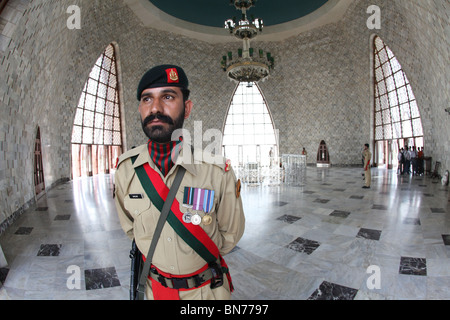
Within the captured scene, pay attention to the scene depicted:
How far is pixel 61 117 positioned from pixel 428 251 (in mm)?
12109

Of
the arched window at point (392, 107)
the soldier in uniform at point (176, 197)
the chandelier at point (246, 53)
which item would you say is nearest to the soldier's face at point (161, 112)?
the soldier in uniform at point (176, 197)

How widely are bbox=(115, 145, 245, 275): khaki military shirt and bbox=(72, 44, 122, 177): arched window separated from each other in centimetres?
1311

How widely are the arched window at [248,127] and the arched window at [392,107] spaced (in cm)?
743

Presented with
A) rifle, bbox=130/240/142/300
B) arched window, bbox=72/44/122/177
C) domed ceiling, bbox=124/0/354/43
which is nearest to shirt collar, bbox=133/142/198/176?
rifle, bbox=130/240/142/300

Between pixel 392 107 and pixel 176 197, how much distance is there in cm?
1652

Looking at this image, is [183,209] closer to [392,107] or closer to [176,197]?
[176,197]

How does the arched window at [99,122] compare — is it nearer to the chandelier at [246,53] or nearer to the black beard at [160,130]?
the chandelier at [246,53]

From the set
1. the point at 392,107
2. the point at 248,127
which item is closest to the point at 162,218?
the point at 392,107

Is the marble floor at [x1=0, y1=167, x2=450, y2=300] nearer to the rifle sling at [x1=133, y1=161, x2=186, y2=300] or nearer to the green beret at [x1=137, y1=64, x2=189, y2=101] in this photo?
the rifle sling at [x1=133, y1=161, x2=186, y2=300]

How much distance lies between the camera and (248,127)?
20.3 m

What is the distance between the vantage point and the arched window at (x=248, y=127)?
65.0ft

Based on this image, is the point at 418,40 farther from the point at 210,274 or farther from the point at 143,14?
the point at 143,14

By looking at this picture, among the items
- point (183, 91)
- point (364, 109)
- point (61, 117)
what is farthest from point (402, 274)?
point (364, 109)

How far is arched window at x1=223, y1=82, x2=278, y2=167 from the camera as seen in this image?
19.8 m
